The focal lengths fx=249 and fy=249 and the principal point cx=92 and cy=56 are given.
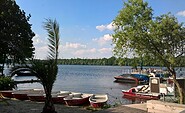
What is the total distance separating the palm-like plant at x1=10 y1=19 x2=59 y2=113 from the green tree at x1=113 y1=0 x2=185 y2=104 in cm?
327

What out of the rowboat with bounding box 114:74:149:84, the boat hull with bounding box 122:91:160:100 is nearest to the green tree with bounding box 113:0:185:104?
the boat hull with bounding box 122:91:160:100

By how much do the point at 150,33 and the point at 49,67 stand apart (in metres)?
5.27

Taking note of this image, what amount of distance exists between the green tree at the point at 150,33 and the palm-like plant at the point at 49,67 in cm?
327

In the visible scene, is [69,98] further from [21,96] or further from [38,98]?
[21,96]

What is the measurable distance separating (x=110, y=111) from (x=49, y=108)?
2.79m

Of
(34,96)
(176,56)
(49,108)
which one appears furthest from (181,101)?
A: (34,96)

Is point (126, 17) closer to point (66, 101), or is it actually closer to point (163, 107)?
point (163, 107)

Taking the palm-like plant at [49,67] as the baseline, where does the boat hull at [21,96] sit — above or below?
below

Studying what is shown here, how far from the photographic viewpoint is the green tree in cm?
1228

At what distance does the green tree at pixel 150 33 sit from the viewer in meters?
12.3

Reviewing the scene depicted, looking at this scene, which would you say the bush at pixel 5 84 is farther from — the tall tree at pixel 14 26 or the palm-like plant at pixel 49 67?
the palm-like plant at pixel 49 67

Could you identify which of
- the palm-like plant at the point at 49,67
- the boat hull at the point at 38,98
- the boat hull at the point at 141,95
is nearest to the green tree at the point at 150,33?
the palm-like plant at the point at 49,67

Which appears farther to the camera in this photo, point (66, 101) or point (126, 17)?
point (66, 101)

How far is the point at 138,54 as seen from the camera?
43.9ft
